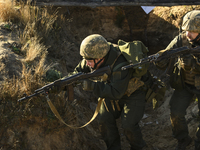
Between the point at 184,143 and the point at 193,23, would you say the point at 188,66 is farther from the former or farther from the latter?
the point at 184,143

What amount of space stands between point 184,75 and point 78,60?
3.23 m

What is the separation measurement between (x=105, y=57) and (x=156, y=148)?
2468 mm

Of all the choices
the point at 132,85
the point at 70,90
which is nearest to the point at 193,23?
the point at 132,85

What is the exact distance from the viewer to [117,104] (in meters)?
3.76

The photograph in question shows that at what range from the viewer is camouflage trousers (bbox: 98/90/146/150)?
3602mm

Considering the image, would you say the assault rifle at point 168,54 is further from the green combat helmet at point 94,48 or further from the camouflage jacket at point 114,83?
the green combat helmet at point 94,48

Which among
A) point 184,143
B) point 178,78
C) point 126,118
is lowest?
point 184,143

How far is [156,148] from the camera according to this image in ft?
15.7

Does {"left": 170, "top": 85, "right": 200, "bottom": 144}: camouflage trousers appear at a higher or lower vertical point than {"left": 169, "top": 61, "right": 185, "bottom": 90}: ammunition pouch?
lower

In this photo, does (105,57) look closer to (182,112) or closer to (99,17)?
(182,112)

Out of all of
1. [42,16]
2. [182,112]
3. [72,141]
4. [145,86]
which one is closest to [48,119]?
[72,141]

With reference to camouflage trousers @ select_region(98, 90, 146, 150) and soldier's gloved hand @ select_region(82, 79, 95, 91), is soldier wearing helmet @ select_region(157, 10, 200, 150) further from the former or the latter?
soldier's gloved hand @ select_region(82, 79, 95, 91)

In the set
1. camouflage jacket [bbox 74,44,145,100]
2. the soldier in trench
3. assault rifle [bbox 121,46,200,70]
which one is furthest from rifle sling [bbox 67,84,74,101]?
assault rifle [bbox 121,46,200,70]

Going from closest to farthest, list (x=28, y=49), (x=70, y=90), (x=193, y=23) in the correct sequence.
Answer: (x=193, y=23) < (x=70, y=90) < (x=28, y=49)
